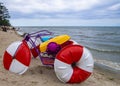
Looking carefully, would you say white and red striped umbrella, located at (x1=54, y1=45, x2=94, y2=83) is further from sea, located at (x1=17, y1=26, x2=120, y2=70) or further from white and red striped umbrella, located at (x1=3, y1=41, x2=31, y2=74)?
sea, located at (x1=17, y1=26, x2=120, y2=70)

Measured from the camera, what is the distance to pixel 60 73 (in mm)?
5230

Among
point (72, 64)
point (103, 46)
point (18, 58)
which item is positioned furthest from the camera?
point (103, 46)

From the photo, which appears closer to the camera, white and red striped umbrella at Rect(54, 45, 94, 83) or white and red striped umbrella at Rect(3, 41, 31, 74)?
white and red striped umbrella at Rect(54, 45, 94, 83)

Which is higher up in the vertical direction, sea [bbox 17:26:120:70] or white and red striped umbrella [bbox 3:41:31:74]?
white and red striped umbrella [bbox 3:41:31:74]

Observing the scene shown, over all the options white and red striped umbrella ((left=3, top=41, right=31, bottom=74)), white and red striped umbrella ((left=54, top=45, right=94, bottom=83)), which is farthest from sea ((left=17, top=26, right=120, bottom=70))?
white and red striped umbrella ((left=3, top=41, right=31, bottom=74))

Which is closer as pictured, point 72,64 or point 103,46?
point 72,64

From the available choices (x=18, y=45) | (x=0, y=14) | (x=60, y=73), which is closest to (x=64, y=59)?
(x=60, y=73)

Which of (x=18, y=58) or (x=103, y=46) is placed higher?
(x=18, y=58)

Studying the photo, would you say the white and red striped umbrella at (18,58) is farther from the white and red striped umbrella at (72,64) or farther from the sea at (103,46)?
the sea at (103,46)

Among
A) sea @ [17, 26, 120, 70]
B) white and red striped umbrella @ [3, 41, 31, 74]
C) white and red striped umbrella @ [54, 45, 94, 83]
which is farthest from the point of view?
sea @ [17, 26, 120, 70]

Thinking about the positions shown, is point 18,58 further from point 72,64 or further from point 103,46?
point 103,46

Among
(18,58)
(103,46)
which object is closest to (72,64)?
(18,58)

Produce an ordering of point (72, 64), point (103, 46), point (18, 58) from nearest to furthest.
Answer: point (72, 64)
point (18, 58)
point (103, 46)

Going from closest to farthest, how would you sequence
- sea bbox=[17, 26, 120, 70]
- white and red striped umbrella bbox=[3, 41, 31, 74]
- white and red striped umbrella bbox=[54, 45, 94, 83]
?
white and red striped umbrella bbox=[54, 45, 94, 83]
white and red striped umbrella bbox=[3, 41, 31, 74]
sea bbox=[17, 26, 120, 70]
